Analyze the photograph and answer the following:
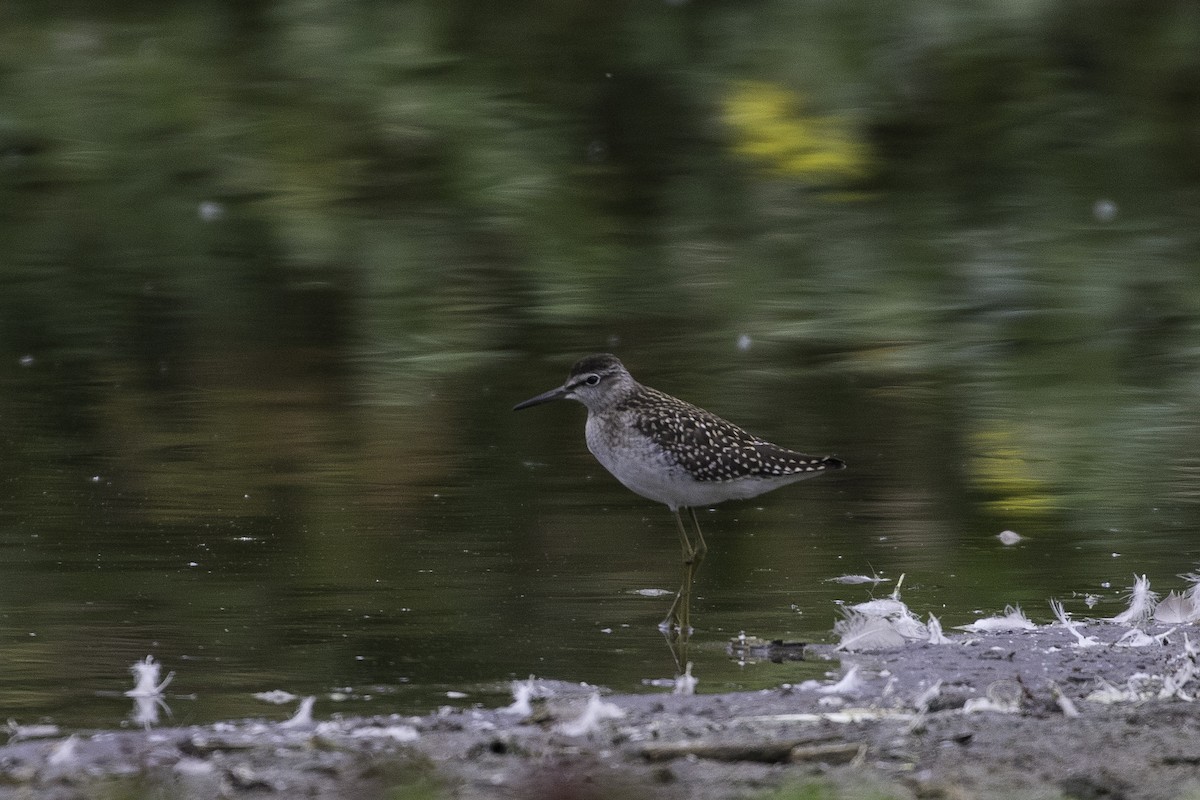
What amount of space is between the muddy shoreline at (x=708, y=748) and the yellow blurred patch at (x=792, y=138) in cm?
729

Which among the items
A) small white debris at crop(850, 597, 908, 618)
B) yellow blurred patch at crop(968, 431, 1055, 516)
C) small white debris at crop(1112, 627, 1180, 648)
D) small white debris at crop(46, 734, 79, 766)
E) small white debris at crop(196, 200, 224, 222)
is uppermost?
small white debris at crop(196, 200, 224, 222)

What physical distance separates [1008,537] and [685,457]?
1.39 meters

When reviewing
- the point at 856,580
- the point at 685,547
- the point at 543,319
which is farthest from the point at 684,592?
the point at 543,319

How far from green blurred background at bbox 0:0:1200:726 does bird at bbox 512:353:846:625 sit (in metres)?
0.30

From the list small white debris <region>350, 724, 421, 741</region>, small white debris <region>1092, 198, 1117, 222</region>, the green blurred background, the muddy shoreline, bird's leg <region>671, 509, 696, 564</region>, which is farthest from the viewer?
small white debris <region>1092, 198, 1117, 222</region>

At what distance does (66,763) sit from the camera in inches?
174

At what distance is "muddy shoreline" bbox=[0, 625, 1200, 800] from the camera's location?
4254mm

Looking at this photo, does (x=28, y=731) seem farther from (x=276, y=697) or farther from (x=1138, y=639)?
(x=1138, y=639)

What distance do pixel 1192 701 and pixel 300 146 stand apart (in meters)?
8.50

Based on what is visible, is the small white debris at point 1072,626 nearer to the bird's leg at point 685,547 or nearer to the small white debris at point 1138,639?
the small white debris at point 1138,639

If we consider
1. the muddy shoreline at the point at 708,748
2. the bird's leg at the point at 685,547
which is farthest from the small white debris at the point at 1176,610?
the bird's leg at the point at 685,547

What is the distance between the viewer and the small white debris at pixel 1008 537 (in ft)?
24.1

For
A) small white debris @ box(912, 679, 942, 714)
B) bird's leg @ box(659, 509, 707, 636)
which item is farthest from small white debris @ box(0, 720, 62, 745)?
small white debris @ box(912, 679, 942, 714)

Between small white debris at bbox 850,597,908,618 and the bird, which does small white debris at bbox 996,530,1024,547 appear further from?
small white debris at bbox 850,597,908,618
